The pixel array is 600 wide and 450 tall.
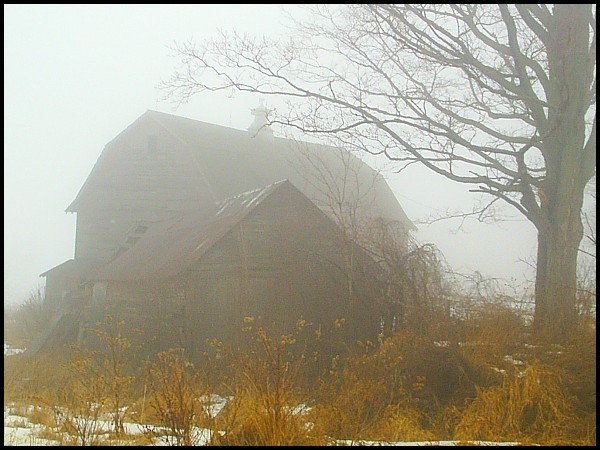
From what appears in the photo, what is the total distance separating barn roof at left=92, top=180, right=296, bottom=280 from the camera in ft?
45.0

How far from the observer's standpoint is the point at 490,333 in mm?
9930

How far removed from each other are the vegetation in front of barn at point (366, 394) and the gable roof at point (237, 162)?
808 centimetres

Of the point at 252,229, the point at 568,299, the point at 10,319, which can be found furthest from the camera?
the point at 10,319

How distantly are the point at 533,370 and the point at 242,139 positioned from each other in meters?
18.2

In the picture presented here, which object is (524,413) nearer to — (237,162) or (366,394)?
(366,394)

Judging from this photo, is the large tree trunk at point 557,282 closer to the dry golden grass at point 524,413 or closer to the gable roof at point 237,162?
the dry golden grass at point 524,413

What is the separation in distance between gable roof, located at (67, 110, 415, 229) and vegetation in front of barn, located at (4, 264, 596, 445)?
8.08m

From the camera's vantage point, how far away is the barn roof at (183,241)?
1371cm

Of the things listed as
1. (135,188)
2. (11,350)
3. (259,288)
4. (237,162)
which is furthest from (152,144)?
(259,288)

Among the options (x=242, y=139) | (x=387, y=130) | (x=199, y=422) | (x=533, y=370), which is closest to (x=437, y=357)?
(x=533, y=370)

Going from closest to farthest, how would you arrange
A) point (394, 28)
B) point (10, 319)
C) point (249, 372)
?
point (249, 372), point (394, 28), point (10, 319)

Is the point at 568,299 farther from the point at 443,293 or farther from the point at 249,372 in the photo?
the point at 249,372

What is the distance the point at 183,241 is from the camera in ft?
51.1

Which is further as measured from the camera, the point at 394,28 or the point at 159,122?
the point at 159,122
